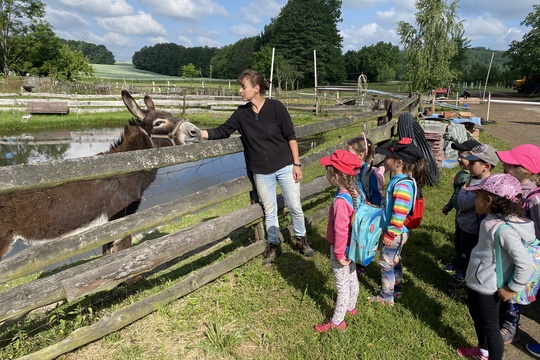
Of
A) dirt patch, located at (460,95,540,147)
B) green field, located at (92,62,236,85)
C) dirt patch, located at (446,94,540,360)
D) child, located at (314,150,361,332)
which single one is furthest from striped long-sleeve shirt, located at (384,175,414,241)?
green field, located at (92,62,236,85)

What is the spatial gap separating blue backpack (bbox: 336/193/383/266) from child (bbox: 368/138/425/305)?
0.16 metres

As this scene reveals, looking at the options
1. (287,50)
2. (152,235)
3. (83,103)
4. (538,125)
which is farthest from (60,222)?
(287,50)

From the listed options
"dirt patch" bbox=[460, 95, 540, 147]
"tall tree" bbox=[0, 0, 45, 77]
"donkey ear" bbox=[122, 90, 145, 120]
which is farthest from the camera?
"tall tree" bbox=[0, 0, 45, 77]

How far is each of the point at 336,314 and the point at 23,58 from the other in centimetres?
5248

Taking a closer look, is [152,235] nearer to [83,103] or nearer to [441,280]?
[441,280]

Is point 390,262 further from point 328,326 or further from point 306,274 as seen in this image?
point 306,274

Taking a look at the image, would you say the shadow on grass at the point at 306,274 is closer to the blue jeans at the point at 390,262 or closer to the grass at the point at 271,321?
the grass at the point at 271,321

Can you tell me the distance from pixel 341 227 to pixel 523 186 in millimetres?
1774

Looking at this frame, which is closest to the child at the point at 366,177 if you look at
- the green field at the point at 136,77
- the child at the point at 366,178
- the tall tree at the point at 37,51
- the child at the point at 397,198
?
the child at the point at 366,178

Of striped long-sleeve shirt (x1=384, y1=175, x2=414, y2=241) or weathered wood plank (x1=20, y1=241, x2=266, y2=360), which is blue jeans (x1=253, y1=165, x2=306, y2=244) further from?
striped long-sleeve shirt (x1=384, y1=175, x2=414, y2=241)

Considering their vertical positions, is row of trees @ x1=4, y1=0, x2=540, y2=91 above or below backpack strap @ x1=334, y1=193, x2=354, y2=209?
above

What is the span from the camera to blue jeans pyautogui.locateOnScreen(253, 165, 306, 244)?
150 inches

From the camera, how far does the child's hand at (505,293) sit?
236cm

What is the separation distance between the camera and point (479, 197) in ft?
8.09
